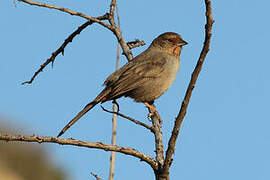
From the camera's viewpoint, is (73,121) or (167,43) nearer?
(73,121)

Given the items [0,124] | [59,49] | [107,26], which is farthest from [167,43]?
[0,124]

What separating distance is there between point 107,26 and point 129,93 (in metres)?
1.43

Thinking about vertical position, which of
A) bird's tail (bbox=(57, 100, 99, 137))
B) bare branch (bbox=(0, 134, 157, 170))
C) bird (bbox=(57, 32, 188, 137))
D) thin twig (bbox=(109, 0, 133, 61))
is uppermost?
thin twig (bbox=(109, 0, 133, 61))

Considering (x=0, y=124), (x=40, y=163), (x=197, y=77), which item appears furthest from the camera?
(x=40, y=163)

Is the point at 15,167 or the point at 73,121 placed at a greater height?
the point at 73,121

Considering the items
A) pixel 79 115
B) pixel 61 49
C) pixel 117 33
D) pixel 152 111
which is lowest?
pixel 79 115

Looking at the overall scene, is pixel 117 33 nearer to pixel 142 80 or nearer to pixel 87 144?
pixel 142 80

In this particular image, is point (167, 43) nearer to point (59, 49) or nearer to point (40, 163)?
point (59, 49)

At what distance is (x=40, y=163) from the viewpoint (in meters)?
25.5

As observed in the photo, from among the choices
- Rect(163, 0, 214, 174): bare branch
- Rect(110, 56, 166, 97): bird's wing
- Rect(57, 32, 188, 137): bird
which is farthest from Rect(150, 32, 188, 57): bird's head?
Rect(163, 0, 214, 174): bare branch

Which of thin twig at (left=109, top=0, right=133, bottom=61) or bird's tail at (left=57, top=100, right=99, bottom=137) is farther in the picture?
thin twig at (left=109, top=0, right=133, bottom=61)

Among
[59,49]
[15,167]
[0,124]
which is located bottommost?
[15,167]

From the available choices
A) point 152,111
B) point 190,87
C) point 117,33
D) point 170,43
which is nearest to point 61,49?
point 117,33

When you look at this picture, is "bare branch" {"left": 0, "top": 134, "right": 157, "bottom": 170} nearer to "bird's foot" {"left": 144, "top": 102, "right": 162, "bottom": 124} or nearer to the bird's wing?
"bird's foot" {"left": 144, "top": 102, "right": 162, "bottom": 124}
